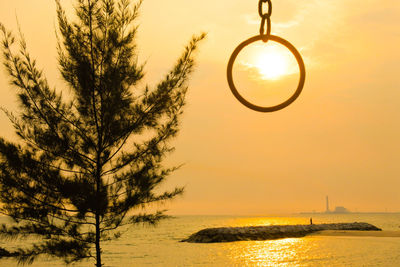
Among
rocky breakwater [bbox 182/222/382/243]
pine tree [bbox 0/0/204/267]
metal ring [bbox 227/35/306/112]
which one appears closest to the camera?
metal ring [bbox 227/35/306/112]

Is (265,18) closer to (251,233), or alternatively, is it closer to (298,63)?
(298,63)

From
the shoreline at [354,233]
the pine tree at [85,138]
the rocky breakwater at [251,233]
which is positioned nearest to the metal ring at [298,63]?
the pine tree at [85,138]

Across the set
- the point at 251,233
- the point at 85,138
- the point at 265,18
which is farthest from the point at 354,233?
the point at 265,18

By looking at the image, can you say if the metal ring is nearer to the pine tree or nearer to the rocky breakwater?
the pine tree

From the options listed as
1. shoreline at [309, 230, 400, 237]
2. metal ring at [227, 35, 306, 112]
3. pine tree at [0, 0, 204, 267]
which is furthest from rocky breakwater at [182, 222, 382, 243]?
metal ring at [227, 35, 306, 112]

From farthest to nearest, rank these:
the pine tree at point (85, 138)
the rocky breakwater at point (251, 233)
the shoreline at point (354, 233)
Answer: the rocky breakwater at point (251, 233)
the shoreline at point (354, 233)
the pine tree at point (85, 138)

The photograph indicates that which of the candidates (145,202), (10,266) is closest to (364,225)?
(10,266)

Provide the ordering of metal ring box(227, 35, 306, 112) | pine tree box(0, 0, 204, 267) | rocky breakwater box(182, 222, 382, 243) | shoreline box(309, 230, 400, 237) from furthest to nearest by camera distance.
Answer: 1. rocky breakwater box(182, 222, 382, 243)
2. shoreline box(309, 230, 400, 237)
3. pine tree box(0, 0, 204, 267)
4. metal ring box(227, 35, 306, 112)

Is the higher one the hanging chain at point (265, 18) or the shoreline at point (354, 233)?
the hanging chain at point (265, 18)

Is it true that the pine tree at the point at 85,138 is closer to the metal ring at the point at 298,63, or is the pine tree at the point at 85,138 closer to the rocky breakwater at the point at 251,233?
the metal ring at the point at 298,63

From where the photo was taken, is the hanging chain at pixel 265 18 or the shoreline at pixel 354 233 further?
the shoreline at pixel 354 233

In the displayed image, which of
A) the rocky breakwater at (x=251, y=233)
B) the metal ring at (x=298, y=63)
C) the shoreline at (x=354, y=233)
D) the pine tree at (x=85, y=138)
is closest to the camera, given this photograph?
the metal ring at (x=298, y=63)

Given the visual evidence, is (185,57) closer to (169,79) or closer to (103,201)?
(169,79)

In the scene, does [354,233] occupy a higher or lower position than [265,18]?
lower
